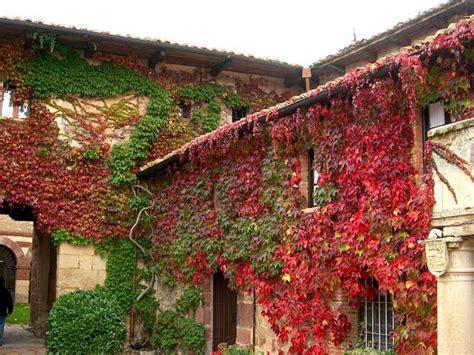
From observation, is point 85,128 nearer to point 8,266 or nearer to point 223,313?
point 223,313

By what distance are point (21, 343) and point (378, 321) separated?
9246mm

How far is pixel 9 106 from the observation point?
14727 millimetres

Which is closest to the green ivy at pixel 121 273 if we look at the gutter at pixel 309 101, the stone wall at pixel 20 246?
the gutter at pixel 309 101

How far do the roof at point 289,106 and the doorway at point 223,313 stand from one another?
266 centimetres

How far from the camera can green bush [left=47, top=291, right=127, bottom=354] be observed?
12.9 meters

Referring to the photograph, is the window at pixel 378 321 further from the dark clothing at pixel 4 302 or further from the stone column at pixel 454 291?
the dark clothing at pixel 4 302

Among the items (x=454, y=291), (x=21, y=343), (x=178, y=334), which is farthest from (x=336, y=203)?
(x=21, y=343)

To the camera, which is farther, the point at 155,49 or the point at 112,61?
the point at 112,61

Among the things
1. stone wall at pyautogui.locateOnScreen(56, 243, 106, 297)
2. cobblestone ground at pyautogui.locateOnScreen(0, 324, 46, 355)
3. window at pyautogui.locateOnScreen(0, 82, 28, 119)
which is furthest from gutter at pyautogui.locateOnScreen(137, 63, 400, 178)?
cobblestone ground at pyautogui.locateOnScreen(0, 324, 46, 355)

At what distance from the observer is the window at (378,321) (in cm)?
928

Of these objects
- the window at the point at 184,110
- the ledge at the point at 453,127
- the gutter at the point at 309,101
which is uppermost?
the window at the point at 184,110

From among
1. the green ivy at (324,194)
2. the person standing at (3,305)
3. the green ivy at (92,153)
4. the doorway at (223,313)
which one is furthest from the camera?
the green ivy at (92,153)

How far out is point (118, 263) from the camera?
599 inches

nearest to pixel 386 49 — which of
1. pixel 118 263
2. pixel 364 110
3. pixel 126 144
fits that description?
pixel 364 110
